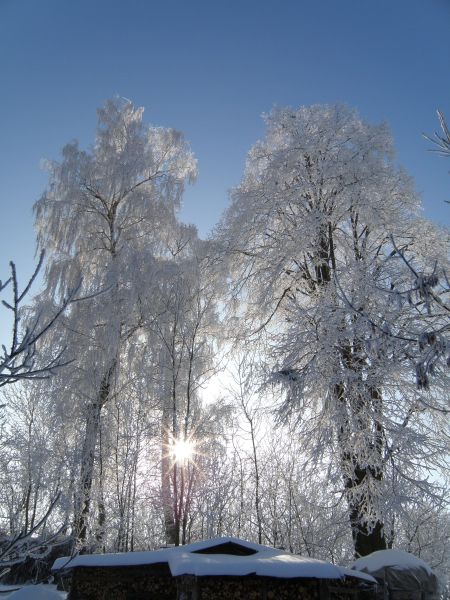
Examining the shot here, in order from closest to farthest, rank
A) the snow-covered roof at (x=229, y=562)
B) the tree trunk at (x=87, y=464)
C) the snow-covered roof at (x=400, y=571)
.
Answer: the snow-covered roof at (x=229, y=562) → the snow-covered roof at (x=400, y=571) → the tree trunk at (x=87, y=464)

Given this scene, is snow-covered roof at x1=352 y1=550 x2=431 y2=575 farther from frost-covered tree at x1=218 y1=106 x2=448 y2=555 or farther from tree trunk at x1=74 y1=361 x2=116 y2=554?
tree trunk at x1=74 y1=361 x2=116 y2=554

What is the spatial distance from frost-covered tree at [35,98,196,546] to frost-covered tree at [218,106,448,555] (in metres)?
3.35

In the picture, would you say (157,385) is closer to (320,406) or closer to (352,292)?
(320,406)

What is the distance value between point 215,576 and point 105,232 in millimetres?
11283

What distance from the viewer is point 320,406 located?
1089 centimetres

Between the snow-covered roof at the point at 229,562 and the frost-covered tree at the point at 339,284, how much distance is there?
1833 millimetres

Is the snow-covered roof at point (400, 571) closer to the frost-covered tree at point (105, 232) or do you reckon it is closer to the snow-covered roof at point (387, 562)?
the snow-covered roof at point (387, 562)

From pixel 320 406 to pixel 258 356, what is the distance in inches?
90.4

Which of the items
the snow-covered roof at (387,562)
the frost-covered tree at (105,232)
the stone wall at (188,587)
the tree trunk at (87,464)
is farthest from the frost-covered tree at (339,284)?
the tree trunk at (87,464)

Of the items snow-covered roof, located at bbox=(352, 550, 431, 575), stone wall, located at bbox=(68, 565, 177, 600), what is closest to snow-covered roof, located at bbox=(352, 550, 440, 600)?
snow-covered roof, located at bbox=(352, 550, 431, 575)

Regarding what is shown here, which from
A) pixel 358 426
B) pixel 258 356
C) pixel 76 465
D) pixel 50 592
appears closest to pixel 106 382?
pixel 76 465

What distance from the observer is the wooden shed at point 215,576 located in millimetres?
7082

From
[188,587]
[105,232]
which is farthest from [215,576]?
[105,232]

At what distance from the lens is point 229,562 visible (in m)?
7.13
